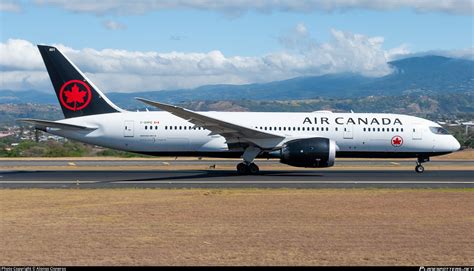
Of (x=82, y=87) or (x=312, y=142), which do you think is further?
(x=82, y=87)

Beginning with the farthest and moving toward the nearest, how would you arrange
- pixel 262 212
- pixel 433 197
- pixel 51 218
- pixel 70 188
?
pixel 70 188 → pixel 433 197 → pixel 262 212 → pixel 51 218

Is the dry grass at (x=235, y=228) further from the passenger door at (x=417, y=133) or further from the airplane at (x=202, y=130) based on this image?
the passenger door at (x=417, y=133)

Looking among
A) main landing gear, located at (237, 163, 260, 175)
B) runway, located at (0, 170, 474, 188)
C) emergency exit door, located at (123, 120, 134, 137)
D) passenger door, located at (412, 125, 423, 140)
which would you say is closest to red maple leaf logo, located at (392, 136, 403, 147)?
passenger door, located at (412, 125, 423, 140)

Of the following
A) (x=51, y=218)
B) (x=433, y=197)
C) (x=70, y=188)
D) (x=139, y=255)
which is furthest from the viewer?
(x=70, y=188)

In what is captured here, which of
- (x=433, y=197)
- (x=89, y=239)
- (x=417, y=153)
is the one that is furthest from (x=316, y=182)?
(x=89, y=239)

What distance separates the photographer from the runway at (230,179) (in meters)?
29.6

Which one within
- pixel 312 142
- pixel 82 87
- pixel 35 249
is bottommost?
pixel 35 249

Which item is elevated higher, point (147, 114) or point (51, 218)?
point (147, 114)

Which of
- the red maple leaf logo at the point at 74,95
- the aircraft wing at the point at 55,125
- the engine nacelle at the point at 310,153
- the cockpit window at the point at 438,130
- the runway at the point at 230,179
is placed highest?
the red maple leaf logo at the point at 74,95

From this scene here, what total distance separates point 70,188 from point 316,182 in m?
10.3

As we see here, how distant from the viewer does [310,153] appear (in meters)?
33.8

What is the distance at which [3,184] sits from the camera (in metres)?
29.7

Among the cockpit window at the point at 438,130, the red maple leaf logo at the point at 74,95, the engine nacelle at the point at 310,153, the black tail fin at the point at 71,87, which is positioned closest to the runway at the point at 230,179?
the engine nacelle at the point at 310,153

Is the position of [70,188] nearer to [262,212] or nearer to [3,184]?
[3,184]
